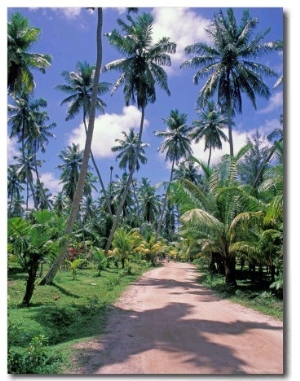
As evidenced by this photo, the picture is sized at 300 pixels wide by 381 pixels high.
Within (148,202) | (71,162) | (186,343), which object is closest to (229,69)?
(186,343)

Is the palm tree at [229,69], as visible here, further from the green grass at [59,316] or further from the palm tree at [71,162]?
the palm tree at [71,162]

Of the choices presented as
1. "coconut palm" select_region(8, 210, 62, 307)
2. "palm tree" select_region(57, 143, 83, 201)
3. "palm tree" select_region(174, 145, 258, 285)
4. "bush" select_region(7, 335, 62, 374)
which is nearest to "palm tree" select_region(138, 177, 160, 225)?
"palm tree" select_region(57, 143, 83, 201)

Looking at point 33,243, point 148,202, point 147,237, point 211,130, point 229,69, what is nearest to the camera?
point 33,243

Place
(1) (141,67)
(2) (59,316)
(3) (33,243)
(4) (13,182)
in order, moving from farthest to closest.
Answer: (4) (13,182) → (1) (141,67) → (3) (33,243) → (2) (59,316)

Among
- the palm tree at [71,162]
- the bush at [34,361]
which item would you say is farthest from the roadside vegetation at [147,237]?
the palm tree at [71,162]

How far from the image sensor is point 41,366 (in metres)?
4.20

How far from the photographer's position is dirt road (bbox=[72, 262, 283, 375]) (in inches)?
166

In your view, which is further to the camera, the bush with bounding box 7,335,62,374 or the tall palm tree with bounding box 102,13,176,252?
the tall palm tree with bounding box 102,13,176,252

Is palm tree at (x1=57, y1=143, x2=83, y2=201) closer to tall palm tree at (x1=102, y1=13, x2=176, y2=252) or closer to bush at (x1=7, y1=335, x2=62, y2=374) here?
tall palm tree at (x1=102, y1=13, x2=176, y2=252)

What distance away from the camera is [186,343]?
5.01 m

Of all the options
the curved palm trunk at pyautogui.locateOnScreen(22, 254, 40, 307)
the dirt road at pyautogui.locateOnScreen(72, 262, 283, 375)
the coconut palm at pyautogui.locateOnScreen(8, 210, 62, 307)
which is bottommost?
the dirt road at pyautogui.locateOnScreen(72, 262, 283, 375)

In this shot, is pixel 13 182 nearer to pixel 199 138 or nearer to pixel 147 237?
pixel 147 237

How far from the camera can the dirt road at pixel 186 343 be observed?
421 cm
